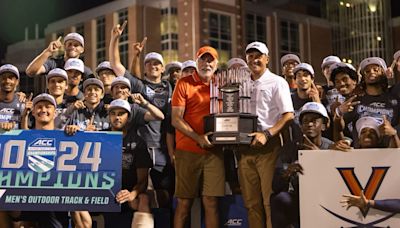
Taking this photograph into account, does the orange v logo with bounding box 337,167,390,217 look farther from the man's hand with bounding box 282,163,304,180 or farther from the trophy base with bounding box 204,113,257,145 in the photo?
the trophy base with bounding box 204,113,257,145

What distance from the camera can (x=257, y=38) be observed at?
44969 millimetres

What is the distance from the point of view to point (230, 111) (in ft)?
19.8

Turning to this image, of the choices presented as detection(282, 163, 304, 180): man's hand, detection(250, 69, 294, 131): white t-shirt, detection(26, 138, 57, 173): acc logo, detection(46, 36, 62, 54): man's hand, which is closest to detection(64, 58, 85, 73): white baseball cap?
detection(46, 36, 62, 54): man's hand

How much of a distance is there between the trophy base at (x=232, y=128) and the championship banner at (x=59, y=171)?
1.10 m

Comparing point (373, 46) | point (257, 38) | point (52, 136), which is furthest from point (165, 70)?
point (373, 46)

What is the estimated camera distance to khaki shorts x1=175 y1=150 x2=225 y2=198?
245 inches

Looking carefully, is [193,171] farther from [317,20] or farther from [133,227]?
[317,20]

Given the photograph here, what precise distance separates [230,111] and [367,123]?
1328mm

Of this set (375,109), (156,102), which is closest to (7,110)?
(156,102)

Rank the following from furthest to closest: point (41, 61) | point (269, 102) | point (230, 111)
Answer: point (41, 61), point (269, 102), point (230, 111)

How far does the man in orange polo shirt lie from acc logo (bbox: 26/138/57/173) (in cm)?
129

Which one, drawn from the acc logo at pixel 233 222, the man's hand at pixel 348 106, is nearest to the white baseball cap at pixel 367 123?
the man's hand at pixel 348 106

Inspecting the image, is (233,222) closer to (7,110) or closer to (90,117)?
(90,117)

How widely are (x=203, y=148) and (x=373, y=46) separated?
4793cm
